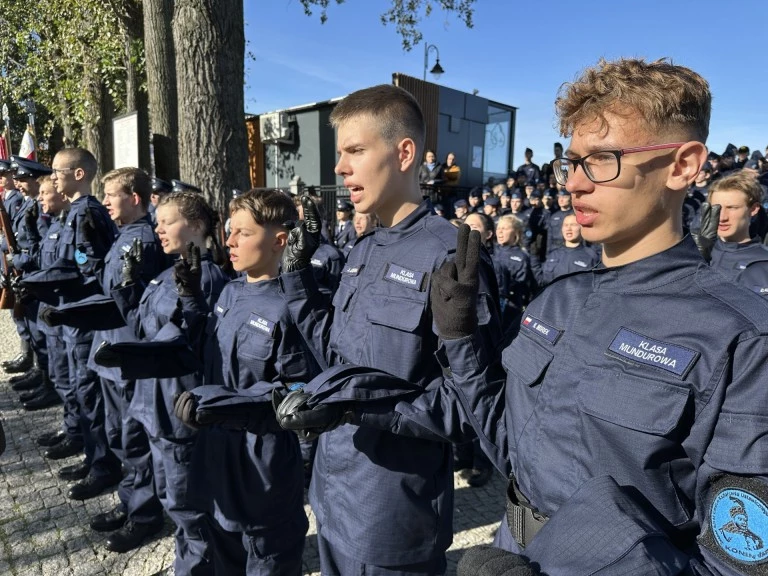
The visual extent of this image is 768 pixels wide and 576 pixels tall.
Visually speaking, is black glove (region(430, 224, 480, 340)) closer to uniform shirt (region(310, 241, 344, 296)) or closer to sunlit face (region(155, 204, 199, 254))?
sunlit face (region(155, 204, 199, 254))

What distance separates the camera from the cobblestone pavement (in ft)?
10.1

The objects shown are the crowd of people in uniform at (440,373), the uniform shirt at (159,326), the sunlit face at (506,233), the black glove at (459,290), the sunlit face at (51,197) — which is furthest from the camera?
the sunlit face at (506,233)

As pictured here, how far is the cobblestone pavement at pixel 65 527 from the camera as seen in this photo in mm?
3092

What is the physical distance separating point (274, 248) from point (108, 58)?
10736 mm

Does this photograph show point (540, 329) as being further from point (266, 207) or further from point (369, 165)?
point (266, 207)

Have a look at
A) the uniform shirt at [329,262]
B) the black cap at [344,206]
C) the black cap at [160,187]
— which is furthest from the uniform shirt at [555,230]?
the black cap at [160,187]

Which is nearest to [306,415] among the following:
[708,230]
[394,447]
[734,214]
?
[394,447]

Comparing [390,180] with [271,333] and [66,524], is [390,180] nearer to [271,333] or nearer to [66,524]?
[271,333]

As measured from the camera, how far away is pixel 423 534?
2020mm

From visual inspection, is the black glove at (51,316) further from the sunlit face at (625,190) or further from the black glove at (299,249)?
the sunlit face at (625,190)

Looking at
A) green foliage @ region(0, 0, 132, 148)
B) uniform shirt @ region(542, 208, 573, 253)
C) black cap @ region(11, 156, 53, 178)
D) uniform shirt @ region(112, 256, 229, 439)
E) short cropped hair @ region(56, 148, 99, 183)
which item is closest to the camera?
uniform shirt @ region(112, 256, 229, 439)

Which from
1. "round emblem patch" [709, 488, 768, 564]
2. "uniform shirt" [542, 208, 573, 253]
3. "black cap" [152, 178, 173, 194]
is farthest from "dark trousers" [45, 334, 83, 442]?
"uniform shirt" [542, 208, 573, 253]

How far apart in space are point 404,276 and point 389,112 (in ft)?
2.32

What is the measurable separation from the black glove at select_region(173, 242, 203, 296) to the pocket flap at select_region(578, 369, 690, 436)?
94.3 inches
